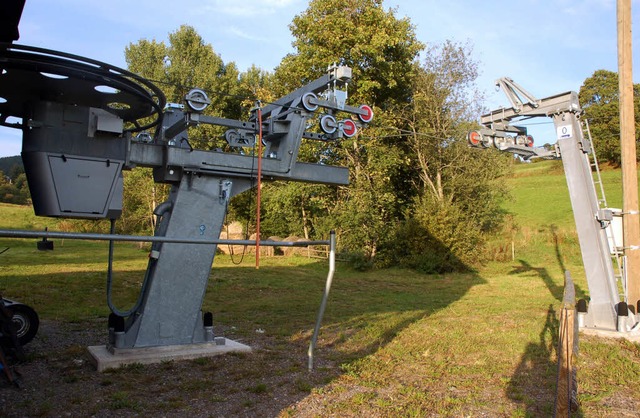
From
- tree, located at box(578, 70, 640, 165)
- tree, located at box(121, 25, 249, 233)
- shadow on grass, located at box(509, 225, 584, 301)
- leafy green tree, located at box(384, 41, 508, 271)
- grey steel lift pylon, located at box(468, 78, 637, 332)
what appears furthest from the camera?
tree, located at box(578, 70, 640, 165)

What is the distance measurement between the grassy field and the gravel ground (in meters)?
0.03

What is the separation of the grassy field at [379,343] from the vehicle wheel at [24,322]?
92 centimetres

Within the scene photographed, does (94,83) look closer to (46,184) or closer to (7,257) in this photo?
(46,184)

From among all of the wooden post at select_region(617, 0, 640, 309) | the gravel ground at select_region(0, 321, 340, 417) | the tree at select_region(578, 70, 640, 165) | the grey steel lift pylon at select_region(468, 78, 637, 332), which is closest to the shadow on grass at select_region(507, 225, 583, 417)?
the grey steel lift pylon at select_region(468, 78, 637, 332)

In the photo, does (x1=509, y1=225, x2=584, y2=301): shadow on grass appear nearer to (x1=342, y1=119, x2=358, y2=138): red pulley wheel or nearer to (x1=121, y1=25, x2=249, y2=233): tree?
(x1=342, y1=119, x2=358, y2=138): red pulley wheel

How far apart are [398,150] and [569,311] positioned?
22.8 metres

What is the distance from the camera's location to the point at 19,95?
17.5ft

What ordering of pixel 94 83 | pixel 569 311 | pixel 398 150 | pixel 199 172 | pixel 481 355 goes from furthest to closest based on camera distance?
pixel 398 150
pixel 481 355
pixel 199 172
pixel 94 83
pixel 569 311

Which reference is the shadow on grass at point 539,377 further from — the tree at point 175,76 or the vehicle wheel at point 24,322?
the tree at point 175,76

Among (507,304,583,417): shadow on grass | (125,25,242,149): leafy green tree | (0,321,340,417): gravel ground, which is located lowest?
(0,321,340,417): gravel ground

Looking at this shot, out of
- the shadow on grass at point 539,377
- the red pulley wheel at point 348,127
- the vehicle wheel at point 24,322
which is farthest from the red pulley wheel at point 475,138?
the vehicle wheel at point 24,322

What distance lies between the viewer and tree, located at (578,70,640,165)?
40.8 m

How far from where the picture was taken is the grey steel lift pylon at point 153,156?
5.17 m

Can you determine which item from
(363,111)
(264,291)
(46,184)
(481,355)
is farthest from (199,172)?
(264,291)
